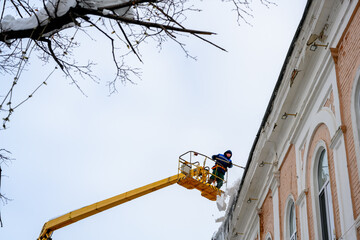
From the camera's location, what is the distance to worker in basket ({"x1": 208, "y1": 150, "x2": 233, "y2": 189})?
2588 centimetres

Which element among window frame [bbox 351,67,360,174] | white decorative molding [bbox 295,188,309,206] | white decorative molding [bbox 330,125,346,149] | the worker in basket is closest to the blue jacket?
the worker in basket

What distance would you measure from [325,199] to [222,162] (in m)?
14.7

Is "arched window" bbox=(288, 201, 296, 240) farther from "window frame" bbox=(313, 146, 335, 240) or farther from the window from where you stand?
"window frame" bbox=(313, 146, 335, 240)

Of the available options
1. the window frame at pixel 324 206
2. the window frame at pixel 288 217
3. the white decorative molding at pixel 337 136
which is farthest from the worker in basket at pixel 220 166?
the white decorative molding at pixel 337 136

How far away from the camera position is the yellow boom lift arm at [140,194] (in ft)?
87.0

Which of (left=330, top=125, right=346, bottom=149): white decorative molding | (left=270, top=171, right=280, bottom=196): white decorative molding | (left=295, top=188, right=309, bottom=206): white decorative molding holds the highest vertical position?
(left=270, top=171, right=280, bottom=196): white decorative molding

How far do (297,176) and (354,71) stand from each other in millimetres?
3366

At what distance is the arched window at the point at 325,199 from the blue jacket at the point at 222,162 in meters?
13.8

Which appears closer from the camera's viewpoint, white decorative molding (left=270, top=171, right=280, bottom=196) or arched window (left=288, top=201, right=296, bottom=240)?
arched window (left=288, top=201, right=296, bottom=240)

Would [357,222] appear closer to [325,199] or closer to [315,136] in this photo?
[325,199]

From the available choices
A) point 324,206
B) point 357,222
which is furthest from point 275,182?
point 357,222

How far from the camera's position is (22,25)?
21.4ft

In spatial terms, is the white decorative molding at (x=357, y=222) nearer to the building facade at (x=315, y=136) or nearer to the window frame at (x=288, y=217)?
the building facade at (x=315, y=136)

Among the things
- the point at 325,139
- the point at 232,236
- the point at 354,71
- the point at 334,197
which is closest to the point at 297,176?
the point at 325,139
